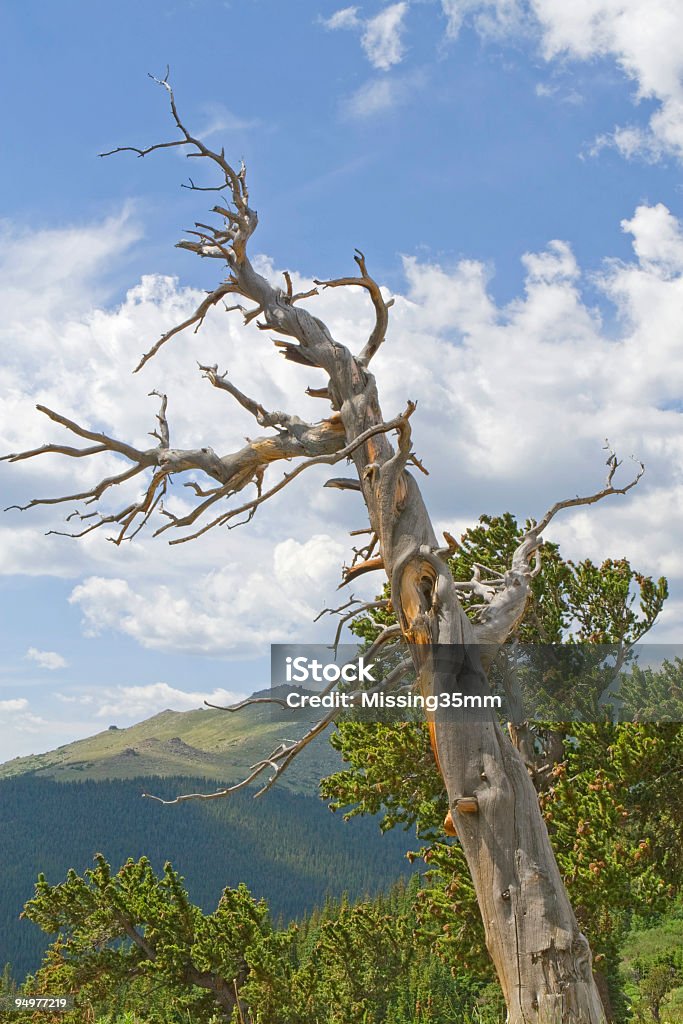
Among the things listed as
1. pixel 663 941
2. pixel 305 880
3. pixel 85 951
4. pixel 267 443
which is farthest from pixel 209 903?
pixel 267 443

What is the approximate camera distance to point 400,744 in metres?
14.8

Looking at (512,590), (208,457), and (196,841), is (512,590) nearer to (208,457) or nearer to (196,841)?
(208,457)

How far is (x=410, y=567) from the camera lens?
7.00 meters

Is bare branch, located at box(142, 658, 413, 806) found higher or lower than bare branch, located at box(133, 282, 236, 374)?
lower

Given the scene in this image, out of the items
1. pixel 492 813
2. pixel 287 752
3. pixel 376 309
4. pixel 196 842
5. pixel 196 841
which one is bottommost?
pixel 492 813

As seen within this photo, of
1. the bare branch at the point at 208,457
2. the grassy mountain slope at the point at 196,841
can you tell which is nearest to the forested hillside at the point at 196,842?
the grassy mountain slope at the point at 196,841

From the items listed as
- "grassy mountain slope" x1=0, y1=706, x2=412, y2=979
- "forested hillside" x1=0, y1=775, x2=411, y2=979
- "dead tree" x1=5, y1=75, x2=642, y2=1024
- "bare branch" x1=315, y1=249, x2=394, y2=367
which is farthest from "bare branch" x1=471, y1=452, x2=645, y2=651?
"forested hillside" x1=0, y1=775, x2=411, y2=979

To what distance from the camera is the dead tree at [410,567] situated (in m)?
5.86

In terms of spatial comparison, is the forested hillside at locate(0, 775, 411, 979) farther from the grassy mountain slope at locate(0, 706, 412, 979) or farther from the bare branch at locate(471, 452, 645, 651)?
the bare branch at locate(471, 452, 645, 651)

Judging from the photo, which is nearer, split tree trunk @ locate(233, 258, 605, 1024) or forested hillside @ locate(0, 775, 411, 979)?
split tree trunk @ locate(233, 258, 605, 1024)

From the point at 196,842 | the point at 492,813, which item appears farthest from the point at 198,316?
the point at 196,842

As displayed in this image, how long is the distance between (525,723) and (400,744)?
8.06ft

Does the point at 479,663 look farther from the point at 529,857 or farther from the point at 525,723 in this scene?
the point at 525,723

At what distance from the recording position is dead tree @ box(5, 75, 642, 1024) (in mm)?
5855
